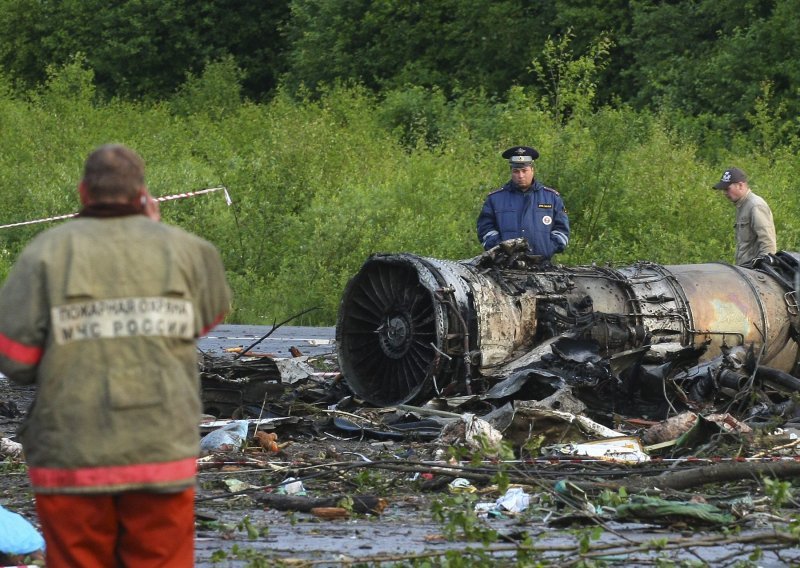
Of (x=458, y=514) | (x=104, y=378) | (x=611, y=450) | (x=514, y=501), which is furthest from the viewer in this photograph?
(x=611, y=450)

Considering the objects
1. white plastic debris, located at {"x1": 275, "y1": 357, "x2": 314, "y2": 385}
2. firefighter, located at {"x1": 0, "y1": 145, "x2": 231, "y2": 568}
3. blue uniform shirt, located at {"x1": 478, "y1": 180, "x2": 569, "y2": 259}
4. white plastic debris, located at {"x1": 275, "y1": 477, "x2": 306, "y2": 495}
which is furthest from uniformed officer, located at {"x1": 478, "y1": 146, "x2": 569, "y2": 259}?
firefighter, located at {"x1": 0, "y1": 145, "x2": 231, "y2": 568}

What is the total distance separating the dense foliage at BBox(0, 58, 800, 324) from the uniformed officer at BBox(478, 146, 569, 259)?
10.0 metres

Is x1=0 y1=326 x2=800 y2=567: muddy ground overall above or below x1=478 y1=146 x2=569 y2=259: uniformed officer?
below

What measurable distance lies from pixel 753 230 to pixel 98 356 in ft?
34.2

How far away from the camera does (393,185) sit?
26.4 meters

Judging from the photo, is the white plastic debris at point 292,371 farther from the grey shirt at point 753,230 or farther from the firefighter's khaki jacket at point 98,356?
the firefighter's khaki jacket at point 98,356

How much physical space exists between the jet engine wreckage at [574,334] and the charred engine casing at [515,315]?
0.04 ft

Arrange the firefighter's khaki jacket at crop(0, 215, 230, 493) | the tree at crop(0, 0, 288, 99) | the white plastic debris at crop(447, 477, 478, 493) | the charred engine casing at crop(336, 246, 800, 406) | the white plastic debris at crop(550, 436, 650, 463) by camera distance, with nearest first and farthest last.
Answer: the firefighter's khaki jacket at crop(0, 215, 230, 493)
the white plastic debris at crop(447, 477, 478, 493)
the white plastic debris at crop(550, 436, 650, 463)
the charred engine casing at crop(336, 246, 800, 406)
the tree at crop(0, 0, 288, 99)

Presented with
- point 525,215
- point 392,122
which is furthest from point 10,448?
point 392,122

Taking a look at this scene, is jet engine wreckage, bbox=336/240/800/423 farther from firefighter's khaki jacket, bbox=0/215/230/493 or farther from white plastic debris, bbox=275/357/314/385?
firefighter's khaki jacket, bbox=0/215/230/493

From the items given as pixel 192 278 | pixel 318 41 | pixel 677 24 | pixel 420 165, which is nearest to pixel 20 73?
pixel 318 41

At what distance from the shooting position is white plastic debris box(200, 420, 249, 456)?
9164 millimetres

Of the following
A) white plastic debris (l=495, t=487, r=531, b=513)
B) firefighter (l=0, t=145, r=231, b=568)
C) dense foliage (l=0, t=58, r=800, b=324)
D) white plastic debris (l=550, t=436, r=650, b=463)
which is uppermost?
firefighter (l=0, t=145, r=231, b=568)

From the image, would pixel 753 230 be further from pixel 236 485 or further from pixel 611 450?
pixel 236 485
